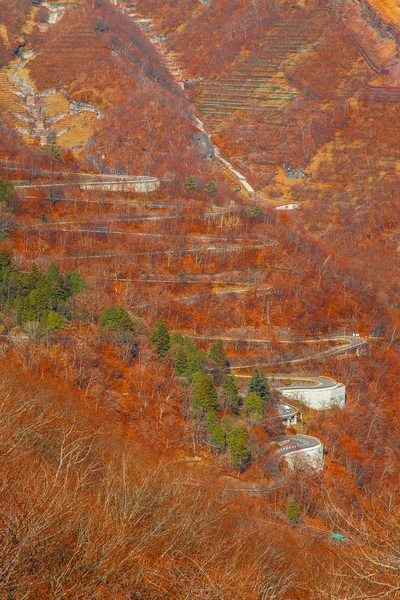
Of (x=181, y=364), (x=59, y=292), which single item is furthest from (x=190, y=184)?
(x=181, y=364)

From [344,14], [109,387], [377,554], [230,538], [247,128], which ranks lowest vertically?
[247,128]

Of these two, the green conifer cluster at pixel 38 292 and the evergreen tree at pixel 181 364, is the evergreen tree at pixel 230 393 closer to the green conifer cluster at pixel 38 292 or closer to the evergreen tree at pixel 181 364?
the evergreen tree at pixel 181 364

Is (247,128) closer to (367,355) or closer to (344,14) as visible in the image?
(344,14)

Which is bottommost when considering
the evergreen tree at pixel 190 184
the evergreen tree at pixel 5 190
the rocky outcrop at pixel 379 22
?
the rocky outcrop at pixel 379 22

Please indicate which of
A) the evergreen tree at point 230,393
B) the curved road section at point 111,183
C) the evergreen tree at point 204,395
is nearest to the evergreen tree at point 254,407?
the evergreen tree at point 230,393

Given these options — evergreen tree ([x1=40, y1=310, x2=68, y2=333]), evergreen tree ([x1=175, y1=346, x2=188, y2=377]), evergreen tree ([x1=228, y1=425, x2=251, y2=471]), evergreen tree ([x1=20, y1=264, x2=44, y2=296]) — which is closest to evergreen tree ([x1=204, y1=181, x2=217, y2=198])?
evergreen tree ([x1=20, y1=264, x2=44, y2=296])

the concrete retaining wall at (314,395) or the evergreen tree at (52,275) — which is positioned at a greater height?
the evergreen tree at (52,275)

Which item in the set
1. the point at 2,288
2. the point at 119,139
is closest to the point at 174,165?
the point at 119,139
